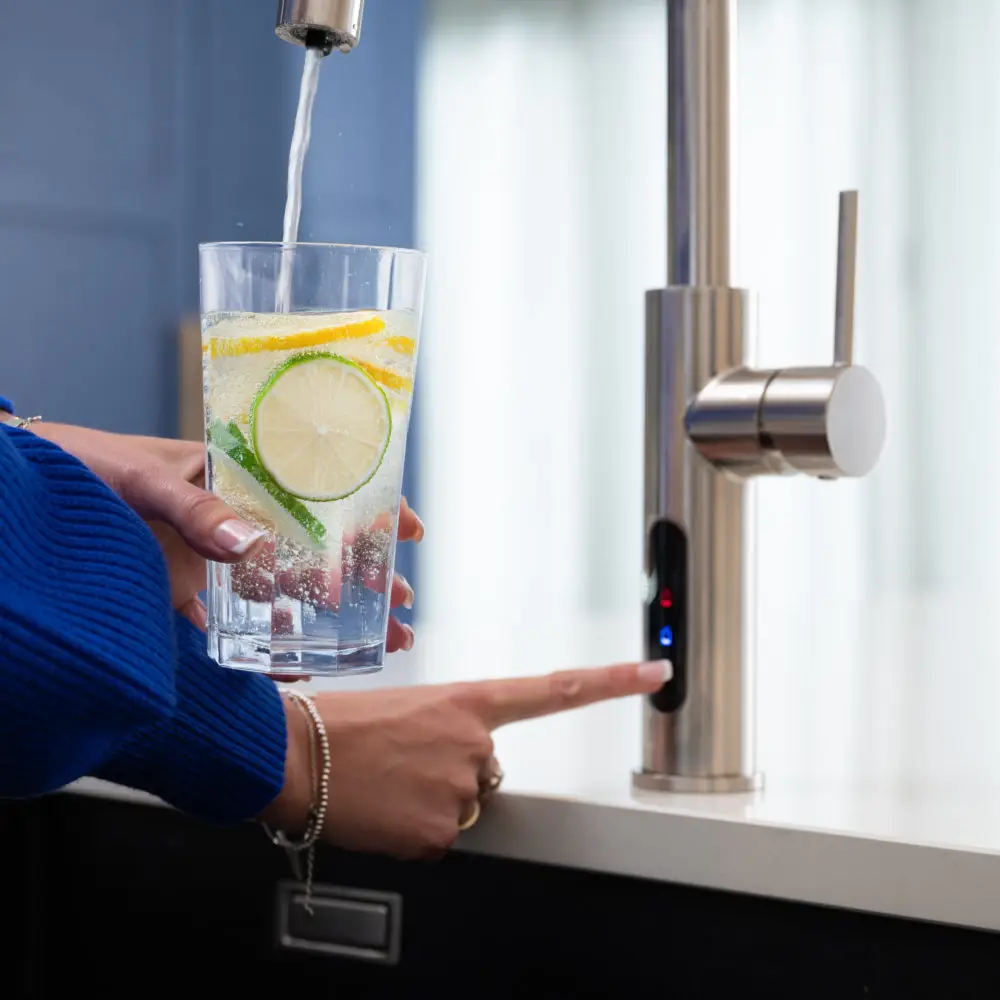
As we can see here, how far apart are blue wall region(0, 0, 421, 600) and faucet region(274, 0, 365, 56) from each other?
5.75 ft

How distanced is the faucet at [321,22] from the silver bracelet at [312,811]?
0.36m

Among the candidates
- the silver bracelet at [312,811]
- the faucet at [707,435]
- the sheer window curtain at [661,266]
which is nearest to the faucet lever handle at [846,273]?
the faucet at [707,435]

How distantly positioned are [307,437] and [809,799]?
1.10ft

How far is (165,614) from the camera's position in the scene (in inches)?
23.2

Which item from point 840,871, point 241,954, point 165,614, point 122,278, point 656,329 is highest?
point 122,278

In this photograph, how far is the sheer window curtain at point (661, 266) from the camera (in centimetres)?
397

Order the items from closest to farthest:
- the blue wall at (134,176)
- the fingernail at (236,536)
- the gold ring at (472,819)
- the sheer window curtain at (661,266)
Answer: the fingernail at (236,536) < the gold ring at (472,819) < the blue wall at (134,176) < the sheer window curtain at (661,266)

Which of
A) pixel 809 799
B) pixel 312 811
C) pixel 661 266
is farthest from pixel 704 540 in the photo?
pixel 661 266

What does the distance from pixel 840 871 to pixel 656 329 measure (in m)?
0.31

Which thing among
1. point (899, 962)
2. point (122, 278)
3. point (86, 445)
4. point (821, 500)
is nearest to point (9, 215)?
point (122, 278)

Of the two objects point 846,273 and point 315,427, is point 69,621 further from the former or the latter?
point 846,273

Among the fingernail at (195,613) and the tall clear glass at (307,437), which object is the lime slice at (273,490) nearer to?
the tall clear glass at (307,437)

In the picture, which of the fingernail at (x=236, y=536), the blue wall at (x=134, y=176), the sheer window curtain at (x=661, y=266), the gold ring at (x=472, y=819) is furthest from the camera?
the sheer window curtain at (x=661, y=266)

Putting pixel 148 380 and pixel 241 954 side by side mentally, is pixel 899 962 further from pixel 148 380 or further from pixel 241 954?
pixel 148 380
